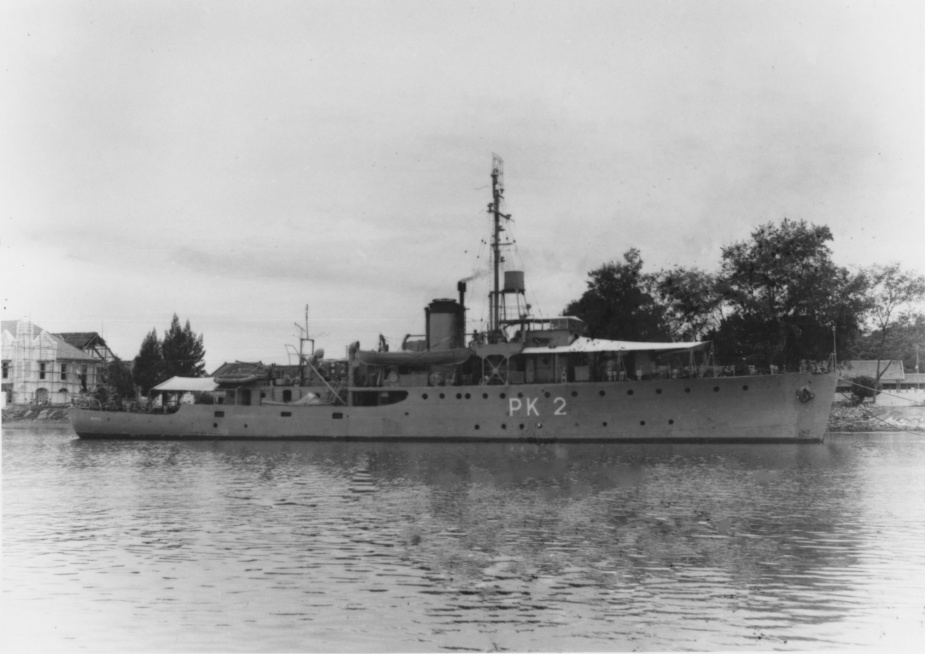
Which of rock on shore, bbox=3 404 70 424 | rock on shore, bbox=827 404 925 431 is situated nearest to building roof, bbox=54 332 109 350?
rock on shore, bbox=3 404 70 424

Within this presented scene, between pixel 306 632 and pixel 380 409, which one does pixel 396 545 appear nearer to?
pixel 306 632

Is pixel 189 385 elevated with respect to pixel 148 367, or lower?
lower

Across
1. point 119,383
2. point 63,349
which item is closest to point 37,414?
point 119,383

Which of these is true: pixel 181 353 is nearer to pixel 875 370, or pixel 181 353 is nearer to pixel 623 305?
pixel 623 305

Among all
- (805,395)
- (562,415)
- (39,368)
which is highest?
(39,368)

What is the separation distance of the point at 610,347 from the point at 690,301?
17.7 meters

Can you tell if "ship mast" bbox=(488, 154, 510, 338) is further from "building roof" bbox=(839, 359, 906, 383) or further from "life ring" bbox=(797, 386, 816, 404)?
"building roof" bbox=(839, 359, 906, 383)

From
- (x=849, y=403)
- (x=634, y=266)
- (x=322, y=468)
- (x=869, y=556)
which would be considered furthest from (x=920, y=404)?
(x=869, y=556)

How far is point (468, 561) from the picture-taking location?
11203 mm

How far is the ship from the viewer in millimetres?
32531

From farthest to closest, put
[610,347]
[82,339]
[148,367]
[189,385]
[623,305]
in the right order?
1. [82,339]
2. [148,367]
3. [623,305]
4. [189,385]
5. [610,347]

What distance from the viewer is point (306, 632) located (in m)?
8.17

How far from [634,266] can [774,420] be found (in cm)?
2286

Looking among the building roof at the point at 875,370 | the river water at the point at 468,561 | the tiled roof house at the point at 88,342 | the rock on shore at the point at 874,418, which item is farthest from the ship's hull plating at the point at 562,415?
the tiled roof house at the point at 88,342
